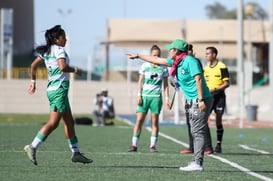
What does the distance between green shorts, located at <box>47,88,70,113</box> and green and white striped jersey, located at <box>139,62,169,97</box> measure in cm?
444

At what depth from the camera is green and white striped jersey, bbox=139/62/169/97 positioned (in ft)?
56.0

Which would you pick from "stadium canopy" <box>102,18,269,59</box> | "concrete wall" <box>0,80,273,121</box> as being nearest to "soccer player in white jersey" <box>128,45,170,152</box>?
"concrete wall" <box>0,80,273,121</box>

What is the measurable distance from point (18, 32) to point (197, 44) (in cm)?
1252

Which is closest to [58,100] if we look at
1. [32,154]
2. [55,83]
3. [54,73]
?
[55,83]

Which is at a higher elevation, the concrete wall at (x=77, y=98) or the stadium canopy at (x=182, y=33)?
the stadium canopy at (x=182, y=33)

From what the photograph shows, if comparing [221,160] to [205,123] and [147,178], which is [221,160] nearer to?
[205,123]

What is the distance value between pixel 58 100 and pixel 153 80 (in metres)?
4.61

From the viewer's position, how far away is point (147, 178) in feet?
36.9

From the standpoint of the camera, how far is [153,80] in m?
17.1

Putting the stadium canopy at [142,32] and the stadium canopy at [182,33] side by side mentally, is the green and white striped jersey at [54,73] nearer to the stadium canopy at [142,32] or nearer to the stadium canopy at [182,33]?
the stadium canopy at [182,33]

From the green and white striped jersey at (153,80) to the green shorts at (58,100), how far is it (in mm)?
4443

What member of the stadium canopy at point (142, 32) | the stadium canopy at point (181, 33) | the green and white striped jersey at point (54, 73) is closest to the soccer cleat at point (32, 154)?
the green and white striped jersey at point (54, 73)

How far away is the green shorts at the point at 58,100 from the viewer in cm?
1268

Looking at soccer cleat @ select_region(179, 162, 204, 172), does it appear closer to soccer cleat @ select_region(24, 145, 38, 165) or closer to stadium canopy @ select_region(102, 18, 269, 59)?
soccer cleat @ select_region(24, 145, 38, 165)
